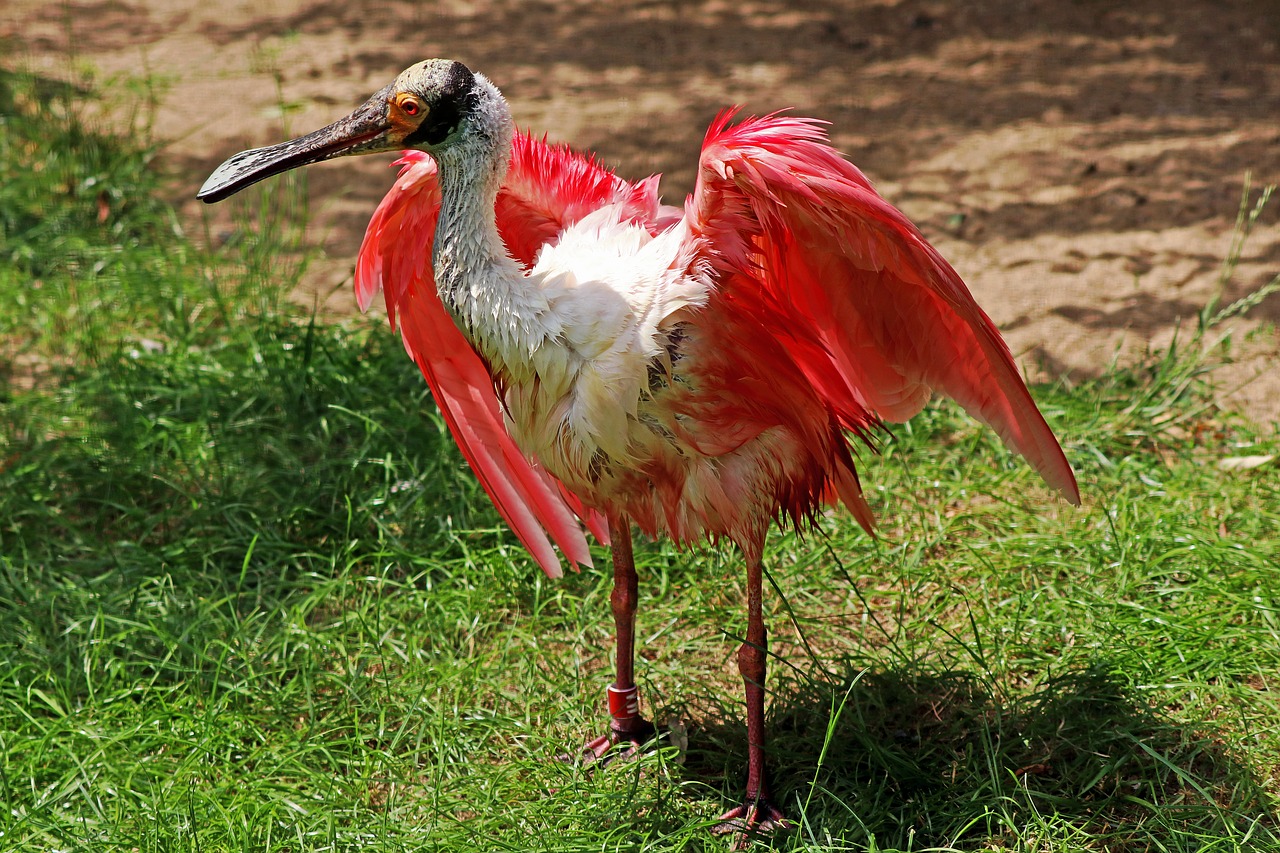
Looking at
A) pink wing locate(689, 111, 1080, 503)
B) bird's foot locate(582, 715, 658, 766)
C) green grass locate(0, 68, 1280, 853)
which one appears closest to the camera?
pink wing locate(689, 111, 1080, 503)

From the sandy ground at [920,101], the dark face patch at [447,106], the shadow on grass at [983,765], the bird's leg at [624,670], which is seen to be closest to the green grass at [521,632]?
the shadow on grass at [983,765]

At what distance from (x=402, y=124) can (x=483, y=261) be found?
0.35 metres

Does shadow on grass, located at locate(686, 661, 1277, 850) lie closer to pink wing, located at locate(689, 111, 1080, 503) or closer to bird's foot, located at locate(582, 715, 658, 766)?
bird's foot, located at locate(582, 715, 658, 766)

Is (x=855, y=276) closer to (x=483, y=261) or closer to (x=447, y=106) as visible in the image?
(x=483, y=261)

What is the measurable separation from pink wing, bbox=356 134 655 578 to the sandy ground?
1523 millimetres

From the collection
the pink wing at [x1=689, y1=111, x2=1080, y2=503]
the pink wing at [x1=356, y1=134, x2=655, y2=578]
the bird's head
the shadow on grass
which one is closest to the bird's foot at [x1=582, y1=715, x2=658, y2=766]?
the shadow on grass

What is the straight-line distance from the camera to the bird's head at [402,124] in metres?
2.62

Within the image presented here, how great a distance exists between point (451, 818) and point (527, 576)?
2.99 feet

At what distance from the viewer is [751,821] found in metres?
2.88

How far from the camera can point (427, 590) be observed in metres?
3.65

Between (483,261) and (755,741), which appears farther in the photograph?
(755,741)

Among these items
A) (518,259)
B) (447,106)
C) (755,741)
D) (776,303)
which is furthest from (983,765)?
(447,106)

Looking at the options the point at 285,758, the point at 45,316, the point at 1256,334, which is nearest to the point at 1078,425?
the point at 1256,334

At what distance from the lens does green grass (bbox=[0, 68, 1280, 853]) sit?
2883 mm
